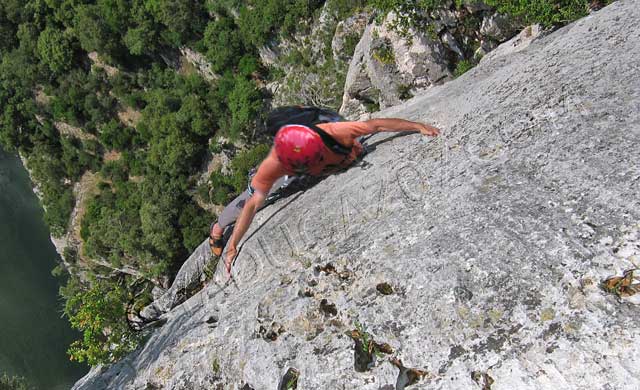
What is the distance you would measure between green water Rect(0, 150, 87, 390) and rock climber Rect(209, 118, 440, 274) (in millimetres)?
39237

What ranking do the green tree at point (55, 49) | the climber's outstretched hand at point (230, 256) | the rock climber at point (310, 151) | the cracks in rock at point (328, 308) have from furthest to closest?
1. the green tree at point (55, 49)
2. the climber's outstretched hand at point (230, 256)
3. the rock climber at point (310, 151)
4. the cracks in rock at point (328, 308)

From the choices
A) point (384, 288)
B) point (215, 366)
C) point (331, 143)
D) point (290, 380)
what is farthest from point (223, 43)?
point (290, 380)

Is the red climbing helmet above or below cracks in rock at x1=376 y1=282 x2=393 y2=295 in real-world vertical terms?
above

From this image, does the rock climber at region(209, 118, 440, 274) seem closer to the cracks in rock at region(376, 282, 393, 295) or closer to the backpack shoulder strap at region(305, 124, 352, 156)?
the backpack shoulder strap at region(305, 124, 352, 156)

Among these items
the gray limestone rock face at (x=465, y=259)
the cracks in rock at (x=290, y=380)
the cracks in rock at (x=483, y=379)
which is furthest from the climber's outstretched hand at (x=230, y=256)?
the cracks in rock at (x=483, y=379)

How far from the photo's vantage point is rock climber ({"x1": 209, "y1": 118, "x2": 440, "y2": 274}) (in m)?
8.02

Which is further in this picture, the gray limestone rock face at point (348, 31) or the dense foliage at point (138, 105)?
the dense foliage at point (138, 105)

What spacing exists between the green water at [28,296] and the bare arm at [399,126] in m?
41.6

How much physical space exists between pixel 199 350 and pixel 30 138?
46951mm

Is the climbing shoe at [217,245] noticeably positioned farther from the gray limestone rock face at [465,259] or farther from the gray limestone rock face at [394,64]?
the gray limestone rock face at [394,64]

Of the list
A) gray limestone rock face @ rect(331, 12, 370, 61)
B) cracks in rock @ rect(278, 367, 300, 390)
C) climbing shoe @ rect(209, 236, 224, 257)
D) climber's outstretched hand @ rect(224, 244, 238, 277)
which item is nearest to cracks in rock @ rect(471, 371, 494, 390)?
cracks in rock @ rect(278, 367, 300, 390)

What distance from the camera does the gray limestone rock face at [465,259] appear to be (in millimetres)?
5352

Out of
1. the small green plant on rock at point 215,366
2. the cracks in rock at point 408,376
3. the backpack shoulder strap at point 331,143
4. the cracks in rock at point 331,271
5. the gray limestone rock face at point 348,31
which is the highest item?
the gray limestone rock face at point 348,31

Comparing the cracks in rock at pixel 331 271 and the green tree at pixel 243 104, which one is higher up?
the green tree at pixel 243 104
